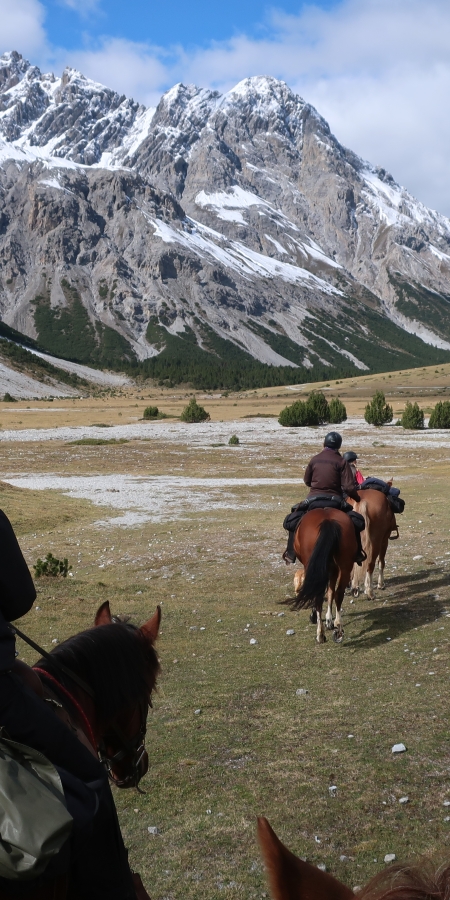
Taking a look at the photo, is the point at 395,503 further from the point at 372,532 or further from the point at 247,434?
the point at 247,434

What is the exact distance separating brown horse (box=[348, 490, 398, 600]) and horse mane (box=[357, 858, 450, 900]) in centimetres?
1166

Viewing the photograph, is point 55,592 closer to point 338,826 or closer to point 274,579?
point 274,579

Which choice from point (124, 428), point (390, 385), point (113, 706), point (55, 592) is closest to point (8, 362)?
point (390, 385)

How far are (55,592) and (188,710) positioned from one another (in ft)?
20.9

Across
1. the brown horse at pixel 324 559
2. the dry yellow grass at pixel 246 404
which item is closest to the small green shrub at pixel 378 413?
the dry yellow grass at pixel 246 404

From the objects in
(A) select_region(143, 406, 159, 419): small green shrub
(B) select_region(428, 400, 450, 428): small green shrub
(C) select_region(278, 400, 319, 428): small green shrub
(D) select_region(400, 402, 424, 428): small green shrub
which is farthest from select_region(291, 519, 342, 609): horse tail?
(A) select_region(143, 406, 159, 419): small green shrub

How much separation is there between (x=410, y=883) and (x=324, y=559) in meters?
8.57

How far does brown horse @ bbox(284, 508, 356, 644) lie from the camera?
1055cm

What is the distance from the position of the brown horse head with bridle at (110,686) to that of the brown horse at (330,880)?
178 cm

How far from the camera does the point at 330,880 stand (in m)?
2.18

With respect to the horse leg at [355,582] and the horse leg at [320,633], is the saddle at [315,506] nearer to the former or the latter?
the horse leg at [320,633]

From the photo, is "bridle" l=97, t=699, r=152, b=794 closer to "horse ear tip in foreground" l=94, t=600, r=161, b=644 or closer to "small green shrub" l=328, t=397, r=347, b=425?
"horse ear tip in foreground" l=94, t=600, r=161, b=644

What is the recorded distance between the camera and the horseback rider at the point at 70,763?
3055 mm

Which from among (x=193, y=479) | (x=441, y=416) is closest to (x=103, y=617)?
(x=193, y=479)
